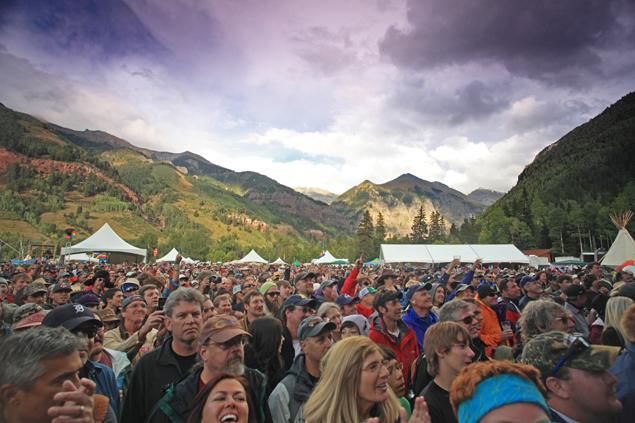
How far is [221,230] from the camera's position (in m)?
179

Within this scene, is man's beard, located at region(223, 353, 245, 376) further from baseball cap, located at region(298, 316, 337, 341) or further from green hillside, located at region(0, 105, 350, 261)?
green hillside, located at region(0, 105, 350, 261)

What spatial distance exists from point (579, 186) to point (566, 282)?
124697 millimetres

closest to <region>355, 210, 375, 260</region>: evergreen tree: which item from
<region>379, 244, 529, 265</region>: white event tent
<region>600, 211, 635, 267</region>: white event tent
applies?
<region>379, 244, 529, 265</region>: white event tent

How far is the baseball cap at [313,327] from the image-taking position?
3.00m

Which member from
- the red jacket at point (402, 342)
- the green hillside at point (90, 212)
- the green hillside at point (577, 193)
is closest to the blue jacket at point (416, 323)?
the red jacket at point (402, 342)

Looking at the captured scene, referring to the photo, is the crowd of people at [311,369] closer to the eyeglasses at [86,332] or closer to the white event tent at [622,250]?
the eyeglasses at [86,332]

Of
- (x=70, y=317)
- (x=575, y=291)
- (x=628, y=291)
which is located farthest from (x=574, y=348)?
(x=575, y=291)

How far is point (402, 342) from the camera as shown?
13.6 ft

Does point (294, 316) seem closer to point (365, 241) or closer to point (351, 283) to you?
point (351, 283)

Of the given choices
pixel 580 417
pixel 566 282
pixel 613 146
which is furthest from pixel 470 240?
pixel 580 417

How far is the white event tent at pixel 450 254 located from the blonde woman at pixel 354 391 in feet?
129

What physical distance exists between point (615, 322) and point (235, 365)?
414cm

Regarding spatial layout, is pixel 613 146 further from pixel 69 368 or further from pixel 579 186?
pixel 69 368

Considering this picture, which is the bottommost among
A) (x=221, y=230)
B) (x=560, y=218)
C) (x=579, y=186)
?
(x=221, y=230)
